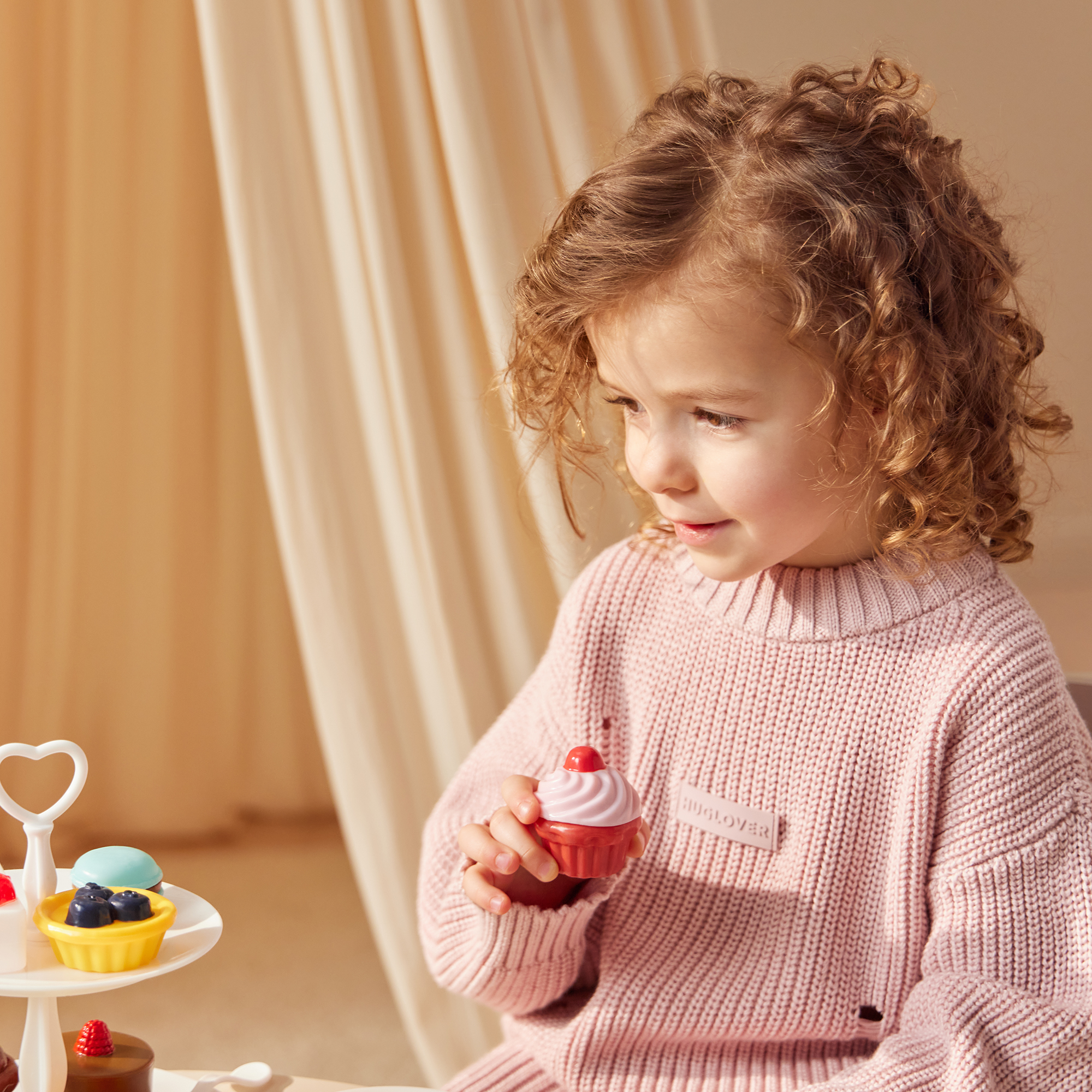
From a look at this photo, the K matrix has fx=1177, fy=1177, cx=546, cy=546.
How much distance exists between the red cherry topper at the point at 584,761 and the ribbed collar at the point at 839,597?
204mm

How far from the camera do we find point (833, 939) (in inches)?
35.8

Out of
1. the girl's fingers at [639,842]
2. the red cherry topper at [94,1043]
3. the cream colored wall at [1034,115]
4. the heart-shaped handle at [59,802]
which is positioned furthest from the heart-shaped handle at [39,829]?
the cream colored wall at [1034,115]

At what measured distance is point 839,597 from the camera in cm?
92

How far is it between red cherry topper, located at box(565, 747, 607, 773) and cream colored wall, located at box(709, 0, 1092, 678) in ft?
2.38

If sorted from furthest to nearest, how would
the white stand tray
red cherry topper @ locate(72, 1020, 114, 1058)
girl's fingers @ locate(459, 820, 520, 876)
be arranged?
girl's fingers @ locate(459, 820, 520, 876), red cherry topper @ locate(72, 1020, 114, 1058), the white stand tray

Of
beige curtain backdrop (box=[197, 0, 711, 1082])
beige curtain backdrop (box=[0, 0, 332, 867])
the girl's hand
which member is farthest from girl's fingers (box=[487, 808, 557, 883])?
beige curtain backdrop (box=[0, 0, 332, 867])

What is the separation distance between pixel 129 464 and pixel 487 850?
1367 millimetres

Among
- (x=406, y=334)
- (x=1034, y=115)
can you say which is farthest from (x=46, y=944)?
(x=1034, y=115)

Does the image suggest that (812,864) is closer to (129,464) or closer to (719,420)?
(719,420)

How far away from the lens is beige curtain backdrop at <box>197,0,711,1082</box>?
1.29 metres

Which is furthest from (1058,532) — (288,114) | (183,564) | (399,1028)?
(183,564)

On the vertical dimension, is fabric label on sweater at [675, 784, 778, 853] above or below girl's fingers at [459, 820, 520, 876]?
below

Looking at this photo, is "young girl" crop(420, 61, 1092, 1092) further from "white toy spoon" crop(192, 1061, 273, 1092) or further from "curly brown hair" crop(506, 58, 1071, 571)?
"white toy spoon" crop(192, 1061, 273, 1092)

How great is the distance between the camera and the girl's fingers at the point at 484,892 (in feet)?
2.83
